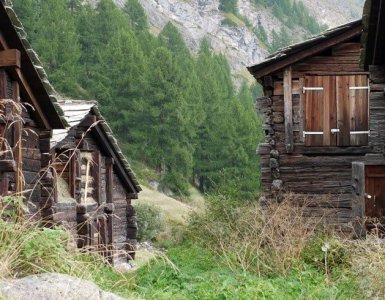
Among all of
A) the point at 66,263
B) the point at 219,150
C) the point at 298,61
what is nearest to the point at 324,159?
the point at 298,61

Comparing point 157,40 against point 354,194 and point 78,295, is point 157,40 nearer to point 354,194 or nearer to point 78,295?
point 354,194

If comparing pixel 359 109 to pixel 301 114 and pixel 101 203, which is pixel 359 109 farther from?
pixel 101 203

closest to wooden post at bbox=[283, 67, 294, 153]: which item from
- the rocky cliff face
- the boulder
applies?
the boulder

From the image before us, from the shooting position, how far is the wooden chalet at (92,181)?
18656 millimetres

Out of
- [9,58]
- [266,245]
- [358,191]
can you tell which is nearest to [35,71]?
[9,58]

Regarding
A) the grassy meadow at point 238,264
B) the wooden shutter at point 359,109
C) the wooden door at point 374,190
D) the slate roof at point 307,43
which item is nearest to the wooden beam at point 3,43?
the grassy meadow at point 238,264

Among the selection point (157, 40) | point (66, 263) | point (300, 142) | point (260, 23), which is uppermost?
point (260, 23)

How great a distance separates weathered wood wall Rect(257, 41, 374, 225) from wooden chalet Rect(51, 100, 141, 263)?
423 cm

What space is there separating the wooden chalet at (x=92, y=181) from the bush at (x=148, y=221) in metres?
12.2

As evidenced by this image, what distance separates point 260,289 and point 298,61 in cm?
888

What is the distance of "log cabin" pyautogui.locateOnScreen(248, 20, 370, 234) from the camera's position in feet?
54.3

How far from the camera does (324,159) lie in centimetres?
1672

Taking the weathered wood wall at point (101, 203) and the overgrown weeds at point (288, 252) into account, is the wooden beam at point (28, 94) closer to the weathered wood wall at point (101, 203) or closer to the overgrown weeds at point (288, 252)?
the overgrown weeds at point (288, 252)

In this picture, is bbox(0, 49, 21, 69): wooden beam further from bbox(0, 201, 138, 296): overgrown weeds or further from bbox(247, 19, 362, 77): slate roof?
bbox(247, 19, 362, 77): slate roof
